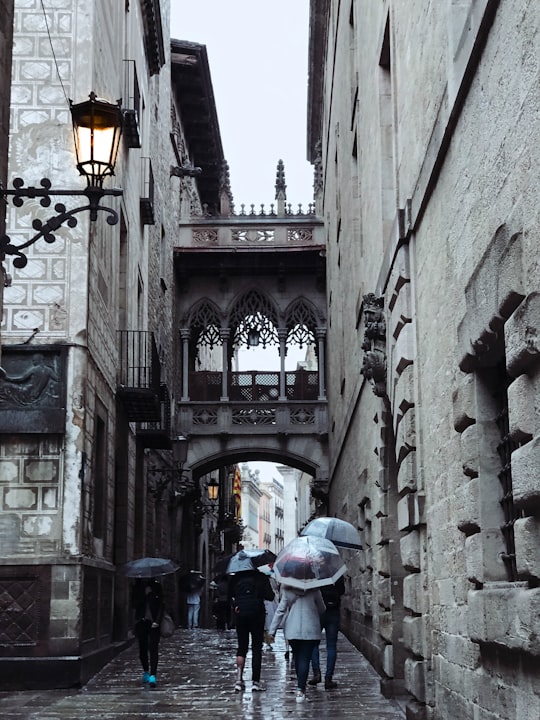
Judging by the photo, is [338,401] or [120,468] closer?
[120,468]

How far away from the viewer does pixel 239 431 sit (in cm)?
3059

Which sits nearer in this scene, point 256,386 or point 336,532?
point 336,532

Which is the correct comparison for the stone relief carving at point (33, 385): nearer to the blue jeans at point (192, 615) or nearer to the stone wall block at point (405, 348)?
the stone wall block at point (405, 348)

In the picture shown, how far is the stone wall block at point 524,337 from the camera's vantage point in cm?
427

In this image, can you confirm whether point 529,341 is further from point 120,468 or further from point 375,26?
point 120,468

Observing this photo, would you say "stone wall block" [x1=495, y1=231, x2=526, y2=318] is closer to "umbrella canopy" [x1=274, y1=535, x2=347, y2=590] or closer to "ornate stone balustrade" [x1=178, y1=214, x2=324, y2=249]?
"umbrella canopy" [x1=274, y1=535, x2=347, y2=590]

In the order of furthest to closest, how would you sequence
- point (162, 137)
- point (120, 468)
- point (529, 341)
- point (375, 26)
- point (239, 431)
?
point (239, 431)
point (162, 137)
point (120, 468)
point (375, 26)
point (529, 341)

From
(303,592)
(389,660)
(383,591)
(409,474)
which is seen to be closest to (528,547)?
(409,474)

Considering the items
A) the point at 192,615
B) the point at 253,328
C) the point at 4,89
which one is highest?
the point at 253,328

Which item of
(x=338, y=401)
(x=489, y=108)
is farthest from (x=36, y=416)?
(x=338, y=401)

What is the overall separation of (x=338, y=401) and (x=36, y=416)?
1212cm

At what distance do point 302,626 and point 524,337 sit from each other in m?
7.25

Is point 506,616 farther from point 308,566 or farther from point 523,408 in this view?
point 308,566

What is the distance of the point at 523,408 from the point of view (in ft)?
14.9
